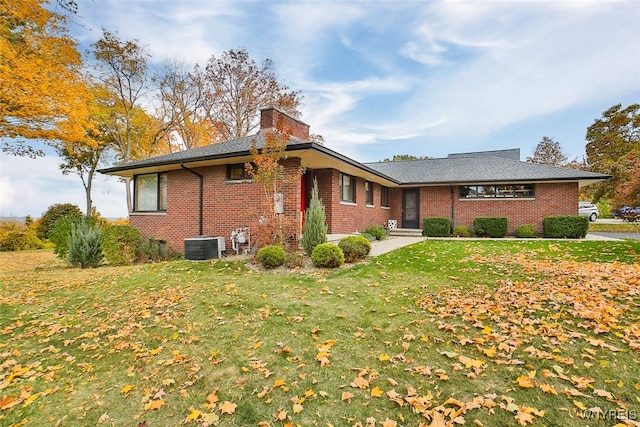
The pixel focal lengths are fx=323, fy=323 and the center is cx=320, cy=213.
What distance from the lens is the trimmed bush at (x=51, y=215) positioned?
20.2 meters

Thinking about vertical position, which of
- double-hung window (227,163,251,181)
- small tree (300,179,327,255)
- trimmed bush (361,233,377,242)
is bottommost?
trimmed bush (361,233,377,242)

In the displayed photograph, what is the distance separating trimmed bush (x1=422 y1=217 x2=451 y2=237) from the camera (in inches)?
619

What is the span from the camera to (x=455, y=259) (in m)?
8.24

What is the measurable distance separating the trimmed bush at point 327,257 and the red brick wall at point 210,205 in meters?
2.23

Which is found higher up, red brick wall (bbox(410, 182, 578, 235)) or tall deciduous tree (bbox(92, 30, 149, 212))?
tall deciduous tree (bbox(92, 30, 149, 212))

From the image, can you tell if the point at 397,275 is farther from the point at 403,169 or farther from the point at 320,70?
the point at 403,169

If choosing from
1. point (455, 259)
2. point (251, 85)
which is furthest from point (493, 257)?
point (251, 85)

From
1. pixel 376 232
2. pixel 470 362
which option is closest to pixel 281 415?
pixel 470 362

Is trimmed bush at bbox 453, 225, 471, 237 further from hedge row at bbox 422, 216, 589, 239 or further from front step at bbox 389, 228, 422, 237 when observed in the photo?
front step at bbox 389, 228, 422, 237

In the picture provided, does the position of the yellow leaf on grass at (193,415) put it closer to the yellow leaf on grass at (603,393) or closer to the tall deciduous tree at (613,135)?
the yellow leaf on grass at (603,393)

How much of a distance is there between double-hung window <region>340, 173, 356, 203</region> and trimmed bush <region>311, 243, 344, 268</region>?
5.33m

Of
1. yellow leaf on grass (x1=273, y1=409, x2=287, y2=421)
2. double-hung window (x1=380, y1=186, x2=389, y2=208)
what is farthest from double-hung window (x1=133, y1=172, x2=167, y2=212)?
yellow leaf on grass (x1=273, y1=409, x2=287, y2=421)

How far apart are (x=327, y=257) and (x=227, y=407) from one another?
4728mm

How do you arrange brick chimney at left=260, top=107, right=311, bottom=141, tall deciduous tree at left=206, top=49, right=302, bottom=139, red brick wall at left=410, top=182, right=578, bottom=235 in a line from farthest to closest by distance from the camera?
1. tall deciduous tree at left=206, top=49, right=302, bottom=139
2. red brick wall at left=410, top=182, right=578, bottom=235
3. brick chimney at left=260, top=107, right=311, bottom=141
